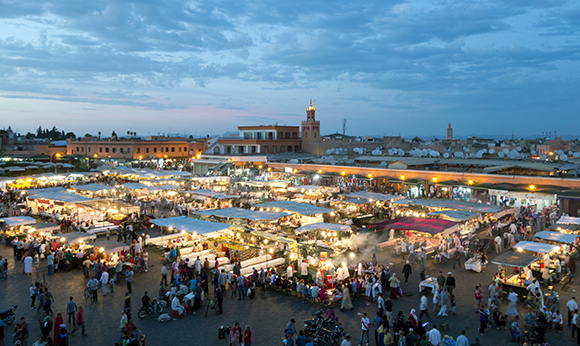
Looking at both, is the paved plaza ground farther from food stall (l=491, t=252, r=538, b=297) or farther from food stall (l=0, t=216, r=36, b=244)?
food stall (l=0, t=216, r=36, b=244)

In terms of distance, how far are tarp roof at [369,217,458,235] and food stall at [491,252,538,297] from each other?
364 centimetres

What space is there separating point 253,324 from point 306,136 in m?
53.9

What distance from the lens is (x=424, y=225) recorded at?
18.8 metres

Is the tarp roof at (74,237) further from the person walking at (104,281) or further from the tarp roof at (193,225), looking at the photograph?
the person walking at (104,281)

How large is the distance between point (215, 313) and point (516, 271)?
10048 millimetres

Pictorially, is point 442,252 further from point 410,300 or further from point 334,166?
point 334,166

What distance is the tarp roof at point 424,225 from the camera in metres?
18.3

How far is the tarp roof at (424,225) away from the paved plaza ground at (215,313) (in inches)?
83.0

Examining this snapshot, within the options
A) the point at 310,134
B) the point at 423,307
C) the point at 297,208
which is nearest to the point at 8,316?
the point at 423,307

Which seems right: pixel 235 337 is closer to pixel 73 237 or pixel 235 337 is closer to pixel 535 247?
pixel 73 237

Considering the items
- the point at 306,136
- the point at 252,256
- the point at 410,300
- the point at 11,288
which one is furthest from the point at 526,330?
the point at 306,136

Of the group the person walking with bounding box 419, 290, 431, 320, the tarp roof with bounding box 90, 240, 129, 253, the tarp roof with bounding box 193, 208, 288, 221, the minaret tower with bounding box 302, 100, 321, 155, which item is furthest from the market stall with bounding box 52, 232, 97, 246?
the minaret tower with bounding box 302, 100, 321, 155

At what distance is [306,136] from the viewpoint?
64938mm

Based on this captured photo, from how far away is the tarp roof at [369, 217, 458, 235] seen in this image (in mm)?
18266
